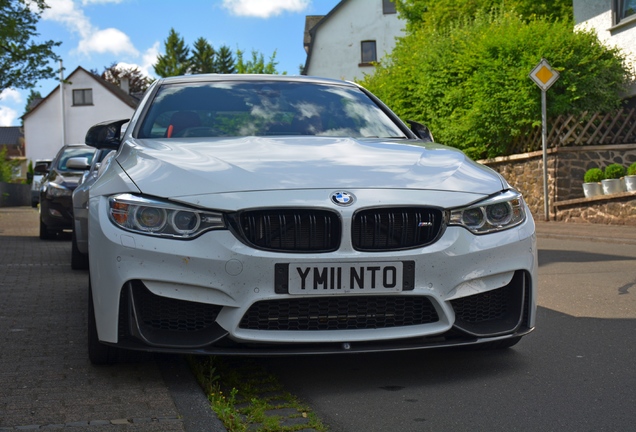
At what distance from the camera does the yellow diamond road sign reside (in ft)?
56.7

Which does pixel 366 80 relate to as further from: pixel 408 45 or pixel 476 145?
pixel 476 145

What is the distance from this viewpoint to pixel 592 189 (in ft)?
59.7

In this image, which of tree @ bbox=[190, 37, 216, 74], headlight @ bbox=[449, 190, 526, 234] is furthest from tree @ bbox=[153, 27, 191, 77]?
headlight @ bbox=[449, 190, 526, 234]

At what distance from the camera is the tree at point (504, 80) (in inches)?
755

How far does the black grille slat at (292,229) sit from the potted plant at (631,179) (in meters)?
13.9

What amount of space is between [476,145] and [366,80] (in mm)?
8777

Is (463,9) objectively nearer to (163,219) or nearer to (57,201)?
(57,201)

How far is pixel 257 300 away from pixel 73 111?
219ft

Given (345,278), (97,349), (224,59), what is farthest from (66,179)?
(224,59)

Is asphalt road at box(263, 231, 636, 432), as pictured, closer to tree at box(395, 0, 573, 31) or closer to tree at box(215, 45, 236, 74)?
tree at box(395, 0, 573, 31)

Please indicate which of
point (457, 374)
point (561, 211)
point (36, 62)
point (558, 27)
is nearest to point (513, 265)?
point (457, 374)

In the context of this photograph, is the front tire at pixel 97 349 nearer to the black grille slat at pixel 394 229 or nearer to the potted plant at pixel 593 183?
the black grille slat at pixel 394 229

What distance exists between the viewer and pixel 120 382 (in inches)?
174

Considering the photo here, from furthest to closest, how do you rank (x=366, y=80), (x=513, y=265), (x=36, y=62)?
(x=366, y=80) → (x=36, y=62) → (x=513, y=265)
